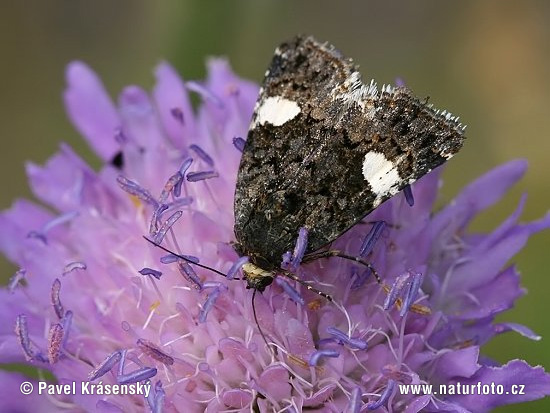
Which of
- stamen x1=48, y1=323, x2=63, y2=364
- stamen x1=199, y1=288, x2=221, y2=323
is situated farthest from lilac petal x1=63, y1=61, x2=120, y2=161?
stamen x1=199, y1=288, x2=221, y2=323

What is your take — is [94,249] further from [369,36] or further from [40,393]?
[369,36]

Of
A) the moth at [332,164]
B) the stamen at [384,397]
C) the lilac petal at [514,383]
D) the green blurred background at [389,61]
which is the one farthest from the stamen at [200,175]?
the green blurred background at [389,61]

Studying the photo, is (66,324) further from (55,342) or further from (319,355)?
(319,355)

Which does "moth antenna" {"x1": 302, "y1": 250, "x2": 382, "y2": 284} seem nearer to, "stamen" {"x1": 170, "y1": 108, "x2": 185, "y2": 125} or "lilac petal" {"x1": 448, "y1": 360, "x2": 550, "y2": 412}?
"lilac petal" {"x1": 448, "y1": 360, "x2": 550, "y2": 412}

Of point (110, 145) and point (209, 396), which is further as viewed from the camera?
point (110, 145)

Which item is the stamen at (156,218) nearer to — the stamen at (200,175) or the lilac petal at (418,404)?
the stamen at (200,175)

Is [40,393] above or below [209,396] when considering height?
above

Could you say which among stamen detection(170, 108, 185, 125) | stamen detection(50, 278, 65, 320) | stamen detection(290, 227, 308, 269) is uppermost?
stamen detection(170, 108, 185, 125)

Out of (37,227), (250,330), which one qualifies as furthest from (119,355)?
(37,227)
